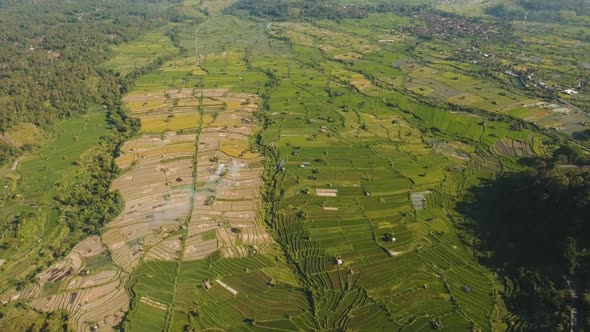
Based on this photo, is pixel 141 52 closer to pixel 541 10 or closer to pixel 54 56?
pixel 54 56

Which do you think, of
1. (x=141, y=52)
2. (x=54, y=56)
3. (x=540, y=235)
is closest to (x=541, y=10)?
(x=141, y=52)

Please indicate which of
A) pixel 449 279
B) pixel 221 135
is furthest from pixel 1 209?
pixel 449 279

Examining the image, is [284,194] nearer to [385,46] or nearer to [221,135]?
[221,135]

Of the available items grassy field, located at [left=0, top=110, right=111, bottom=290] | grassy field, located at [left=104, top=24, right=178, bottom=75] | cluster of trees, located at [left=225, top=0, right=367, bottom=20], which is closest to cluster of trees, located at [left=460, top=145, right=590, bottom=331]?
grassy field, located at [left=0, top=110, right=111, bottom=290]

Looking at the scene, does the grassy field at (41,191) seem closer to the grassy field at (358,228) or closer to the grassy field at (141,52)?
the grassy field at (358,228)

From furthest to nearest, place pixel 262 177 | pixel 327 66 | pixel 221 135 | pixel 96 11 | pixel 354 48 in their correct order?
1. pixel 96 11
2. pixel 354 48
3. pixel 327 66
4. pixel 221 135
5. pixel 262 177

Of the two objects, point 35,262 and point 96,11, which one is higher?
point 96,11

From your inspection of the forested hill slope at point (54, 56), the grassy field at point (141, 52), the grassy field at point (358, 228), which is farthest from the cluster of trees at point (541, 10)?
the forested hill slope at point (54, 56)
